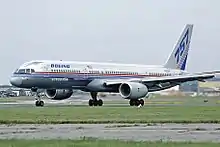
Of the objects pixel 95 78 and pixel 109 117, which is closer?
pixel 109 117

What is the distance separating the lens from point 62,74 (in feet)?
182

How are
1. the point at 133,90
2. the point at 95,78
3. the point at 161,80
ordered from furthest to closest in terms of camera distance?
the point at 161,80 → the point at 95,78 → the point at 133,90

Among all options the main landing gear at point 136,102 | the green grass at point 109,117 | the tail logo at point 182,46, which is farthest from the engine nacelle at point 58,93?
the green grass at point 109,117

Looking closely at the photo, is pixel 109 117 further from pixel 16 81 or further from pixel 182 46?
pixel 182 46

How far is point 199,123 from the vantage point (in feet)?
97.8

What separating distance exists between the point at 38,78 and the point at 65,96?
7436mm

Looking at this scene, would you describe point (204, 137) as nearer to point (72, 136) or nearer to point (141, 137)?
point (141, 137)

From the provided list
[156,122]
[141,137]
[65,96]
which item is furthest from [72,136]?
[65,96]

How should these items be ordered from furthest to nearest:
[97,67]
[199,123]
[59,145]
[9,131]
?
[97,67] < [199,123] < [9,131] < [59,145]

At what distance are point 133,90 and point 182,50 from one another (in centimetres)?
1339

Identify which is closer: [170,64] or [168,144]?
[168,144]

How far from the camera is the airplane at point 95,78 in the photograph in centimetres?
5481

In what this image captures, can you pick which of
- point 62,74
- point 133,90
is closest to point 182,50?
point 133,90

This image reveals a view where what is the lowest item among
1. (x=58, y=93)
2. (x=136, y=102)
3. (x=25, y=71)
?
(x=136, y=102)
